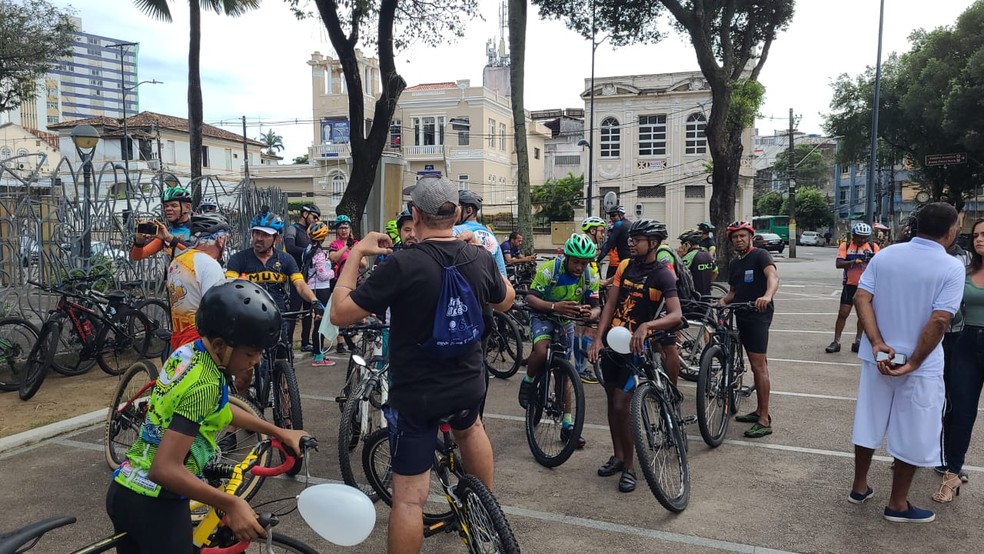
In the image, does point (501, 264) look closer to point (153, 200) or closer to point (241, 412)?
point (241, 412)

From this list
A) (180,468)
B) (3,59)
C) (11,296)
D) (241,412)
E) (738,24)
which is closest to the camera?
(180,468)

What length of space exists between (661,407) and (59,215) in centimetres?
768

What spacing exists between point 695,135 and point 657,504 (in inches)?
1597

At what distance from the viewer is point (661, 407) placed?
4.54 meters

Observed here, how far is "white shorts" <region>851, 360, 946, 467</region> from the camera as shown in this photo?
4004 millimetres

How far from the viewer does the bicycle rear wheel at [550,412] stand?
17.1ft

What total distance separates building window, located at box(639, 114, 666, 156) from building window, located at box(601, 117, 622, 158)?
144 centimetres

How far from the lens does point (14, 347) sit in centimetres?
709

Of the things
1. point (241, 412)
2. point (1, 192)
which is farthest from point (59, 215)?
point (241, 412)

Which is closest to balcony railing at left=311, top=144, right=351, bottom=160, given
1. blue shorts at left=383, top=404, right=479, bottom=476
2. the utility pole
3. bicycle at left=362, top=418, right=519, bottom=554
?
the utility pole

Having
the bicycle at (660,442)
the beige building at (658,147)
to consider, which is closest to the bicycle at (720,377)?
the bicycle at (660,442)

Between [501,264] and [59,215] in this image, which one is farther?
[59,215]

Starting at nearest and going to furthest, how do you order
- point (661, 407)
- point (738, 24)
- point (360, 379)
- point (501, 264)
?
point (661, 407) < point (360, 379) < point (501, 264) < point (738, 24)

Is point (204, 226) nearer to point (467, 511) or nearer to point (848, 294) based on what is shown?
point (467, 511)
